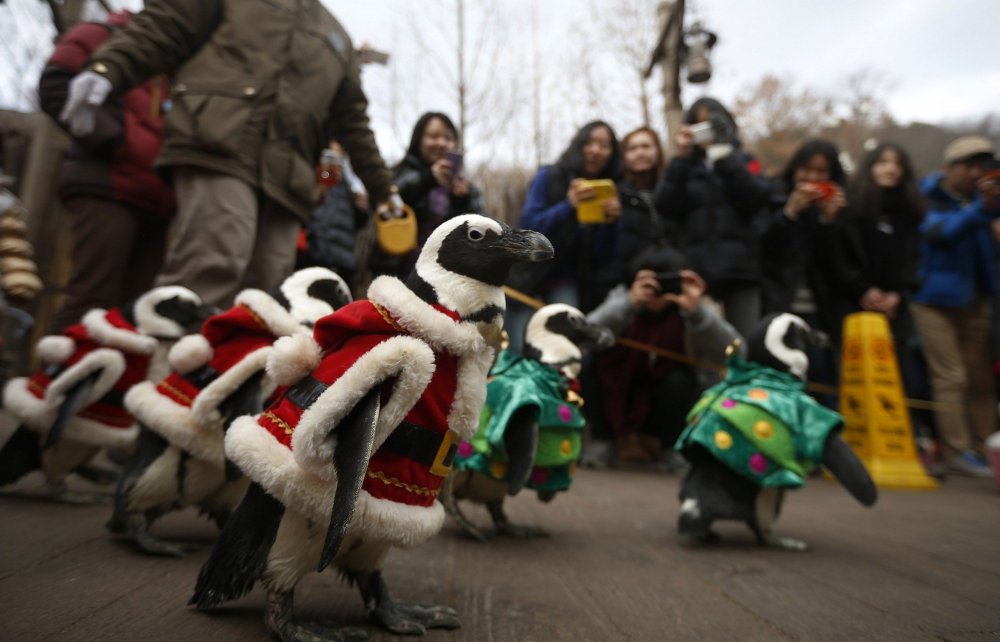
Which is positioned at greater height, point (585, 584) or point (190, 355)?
point (190, 355)

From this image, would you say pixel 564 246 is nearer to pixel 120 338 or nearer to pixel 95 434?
pixel 120 338

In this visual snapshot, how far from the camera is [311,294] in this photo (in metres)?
2.14

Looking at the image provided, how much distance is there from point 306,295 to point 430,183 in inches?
71.9

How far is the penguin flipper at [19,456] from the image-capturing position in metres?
2.43

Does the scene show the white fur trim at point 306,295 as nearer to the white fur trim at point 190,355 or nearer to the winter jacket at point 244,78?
the white fur trim at point 190,355

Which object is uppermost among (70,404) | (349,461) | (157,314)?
(157,314)

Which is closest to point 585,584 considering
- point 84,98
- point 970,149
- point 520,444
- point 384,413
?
point 520,444

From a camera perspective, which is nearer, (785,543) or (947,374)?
(785,543)

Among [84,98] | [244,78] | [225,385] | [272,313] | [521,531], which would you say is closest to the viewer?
[225,385]

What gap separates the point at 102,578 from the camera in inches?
65.0

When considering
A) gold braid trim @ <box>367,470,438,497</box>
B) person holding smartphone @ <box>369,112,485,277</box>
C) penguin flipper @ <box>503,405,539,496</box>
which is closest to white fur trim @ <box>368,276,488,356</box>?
gold braid trim @ <box>367,470,438,497</box>

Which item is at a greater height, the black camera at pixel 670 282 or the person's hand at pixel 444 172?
the person's hand at pixel 444 172

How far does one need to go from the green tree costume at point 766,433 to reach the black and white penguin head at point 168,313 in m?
1.90

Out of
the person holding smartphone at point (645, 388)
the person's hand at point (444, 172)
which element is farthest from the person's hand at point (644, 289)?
the person's hand at point (444, 172)
